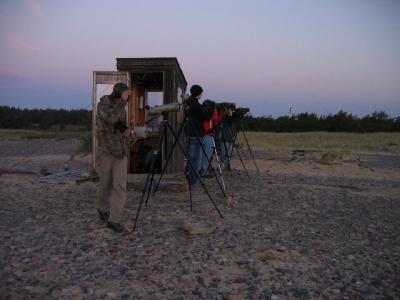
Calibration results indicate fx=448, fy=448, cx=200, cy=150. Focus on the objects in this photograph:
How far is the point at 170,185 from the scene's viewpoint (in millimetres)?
7547

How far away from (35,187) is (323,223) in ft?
16.7

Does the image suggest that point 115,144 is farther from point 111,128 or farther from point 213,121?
point 213,121

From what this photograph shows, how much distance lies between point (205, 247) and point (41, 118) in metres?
48.2

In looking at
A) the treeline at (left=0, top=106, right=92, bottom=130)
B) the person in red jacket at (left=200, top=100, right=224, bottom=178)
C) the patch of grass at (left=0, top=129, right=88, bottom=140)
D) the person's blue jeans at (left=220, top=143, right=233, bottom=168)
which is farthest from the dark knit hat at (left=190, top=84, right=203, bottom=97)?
the treeline at (left=0, top=106, right=92, bottom=130)

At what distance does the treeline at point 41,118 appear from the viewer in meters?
44.4

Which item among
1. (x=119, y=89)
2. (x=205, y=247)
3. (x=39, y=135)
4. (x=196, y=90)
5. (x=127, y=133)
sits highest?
(x=196, y=90)

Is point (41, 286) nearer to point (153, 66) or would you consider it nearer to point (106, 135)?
point (106, 135)

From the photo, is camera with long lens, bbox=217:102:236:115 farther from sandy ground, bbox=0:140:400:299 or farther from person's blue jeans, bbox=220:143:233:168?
sandy ground, bbox=0:140:400:299

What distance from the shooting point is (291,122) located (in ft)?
121

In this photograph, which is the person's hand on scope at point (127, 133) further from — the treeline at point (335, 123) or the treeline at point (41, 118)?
the treeline at point (41, 118)

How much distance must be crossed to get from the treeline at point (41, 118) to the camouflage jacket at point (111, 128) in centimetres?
3786

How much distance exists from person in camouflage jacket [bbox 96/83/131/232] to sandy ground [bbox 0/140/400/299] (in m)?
0.34

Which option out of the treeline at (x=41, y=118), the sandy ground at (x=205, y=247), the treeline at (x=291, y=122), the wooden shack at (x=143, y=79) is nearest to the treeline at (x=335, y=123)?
the treeline at (x=291, y=122)

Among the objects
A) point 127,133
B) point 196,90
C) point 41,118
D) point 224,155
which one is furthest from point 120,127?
point 41,118
